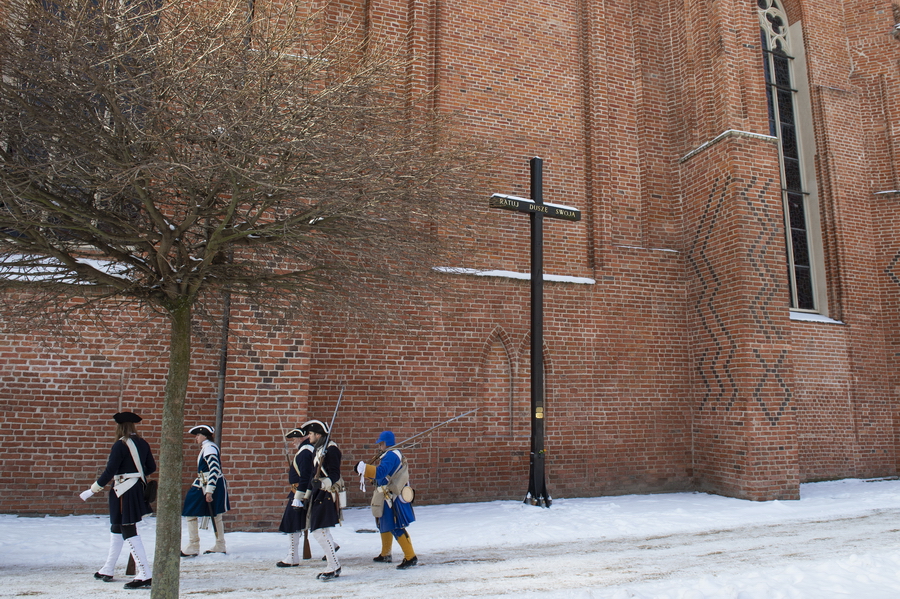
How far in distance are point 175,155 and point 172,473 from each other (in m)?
2.28

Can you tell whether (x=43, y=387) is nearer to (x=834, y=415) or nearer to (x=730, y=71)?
(x=730, y=71)

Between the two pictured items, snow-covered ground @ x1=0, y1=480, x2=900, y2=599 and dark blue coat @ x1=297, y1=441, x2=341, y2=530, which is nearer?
snow-covered ground @ x1=0, y1=480, x2=900, y2=599

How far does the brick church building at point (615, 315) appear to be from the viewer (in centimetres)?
770

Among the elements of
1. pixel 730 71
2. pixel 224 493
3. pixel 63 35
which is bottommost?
pixel 224 493

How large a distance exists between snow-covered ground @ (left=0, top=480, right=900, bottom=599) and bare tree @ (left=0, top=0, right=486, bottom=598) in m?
1.80

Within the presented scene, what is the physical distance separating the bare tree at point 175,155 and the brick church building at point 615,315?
3071 millimetres

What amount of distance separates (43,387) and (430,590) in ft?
18.9

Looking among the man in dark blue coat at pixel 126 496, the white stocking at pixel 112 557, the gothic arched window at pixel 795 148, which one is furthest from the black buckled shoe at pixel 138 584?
the gothic arched window at pixel 795 148

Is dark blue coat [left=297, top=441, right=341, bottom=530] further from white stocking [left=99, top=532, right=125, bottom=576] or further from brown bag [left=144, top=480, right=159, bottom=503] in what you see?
white stocking [left=99, top=532, right=125, bottom=576]

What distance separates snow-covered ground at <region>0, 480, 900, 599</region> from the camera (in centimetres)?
501

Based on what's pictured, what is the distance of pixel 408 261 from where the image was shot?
554cm

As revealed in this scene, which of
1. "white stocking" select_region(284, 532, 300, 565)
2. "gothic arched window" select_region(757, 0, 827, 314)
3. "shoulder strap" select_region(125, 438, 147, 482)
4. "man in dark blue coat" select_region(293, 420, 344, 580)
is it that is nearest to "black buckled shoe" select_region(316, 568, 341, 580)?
"man in dark blue coat" select_region(293, 420, 344, 580)

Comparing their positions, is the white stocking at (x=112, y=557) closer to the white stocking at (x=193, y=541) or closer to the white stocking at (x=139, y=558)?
the white stocking at (x=139, y=558)

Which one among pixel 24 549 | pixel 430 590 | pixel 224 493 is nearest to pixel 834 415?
pixel 430 590
